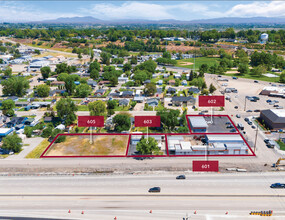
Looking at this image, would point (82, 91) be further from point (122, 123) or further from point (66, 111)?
point (122, 123)

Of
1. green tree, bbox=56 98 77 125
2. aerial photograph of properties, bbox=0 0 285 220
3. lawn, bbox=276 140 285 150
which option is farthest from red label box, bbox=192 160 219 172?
green tree, bbox=56 98 77 125

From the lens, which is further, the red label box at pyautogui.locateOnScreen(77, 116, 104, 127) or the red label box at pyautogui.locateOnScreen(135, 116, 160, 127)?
the red label box at pyautogui.locateOnScreen(77, 116, 104, 127)

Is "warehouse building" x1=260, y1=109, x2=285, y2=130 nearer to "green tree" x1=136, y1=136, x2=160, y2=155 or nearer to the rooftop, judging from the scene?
the rooftop

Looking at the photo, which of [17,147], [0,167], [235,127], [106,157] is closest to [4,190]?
[0,167]

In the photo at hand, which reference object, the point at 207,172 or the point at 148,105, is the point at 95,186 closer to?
the point at 207,172

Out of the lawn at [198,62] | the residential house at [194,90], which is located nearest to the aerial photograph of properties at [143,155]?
the residential house at [194,90]

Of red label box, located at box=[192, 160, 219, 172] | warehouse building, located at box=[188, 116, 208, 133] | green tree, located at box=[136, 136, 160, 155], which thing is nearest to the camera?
red label box, located at box=[192, 160, 219, 172]
